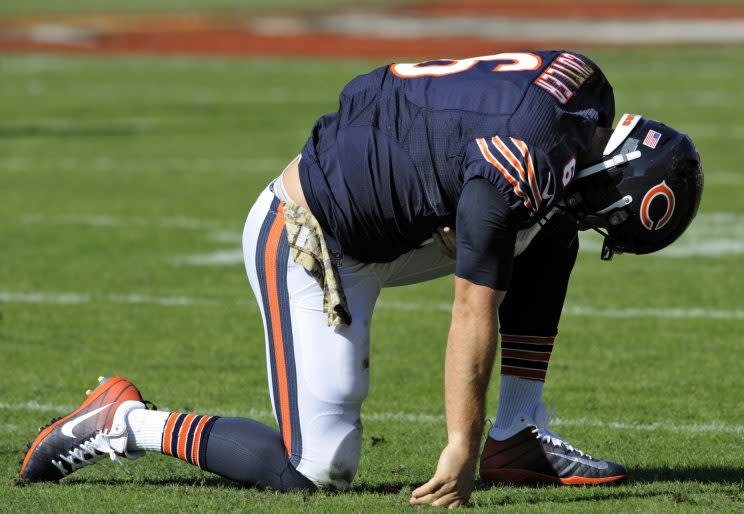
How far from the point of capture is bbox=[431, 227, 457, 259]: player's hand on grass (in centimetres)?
412

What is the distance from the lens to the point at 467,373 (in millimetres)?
3789

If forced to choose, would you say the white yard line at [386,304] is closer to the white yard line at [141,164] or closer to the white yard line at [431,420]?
the white yard line at [431,420]

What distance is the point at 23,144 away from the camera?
47.0ft

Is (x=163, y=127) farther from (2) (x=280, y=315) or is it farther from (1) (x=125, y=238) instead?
(2) (x=280, y=315)

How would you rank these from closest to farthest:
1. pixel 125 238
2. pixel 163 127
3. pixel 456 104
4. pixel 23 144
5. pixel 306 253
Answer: pixel 456 104
pixel 306 253
pixel 125 238
pixel 23 144
pixel 163 127

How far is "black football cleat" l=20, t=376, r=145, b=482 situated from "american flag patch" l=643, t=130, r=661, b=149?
1783 mm

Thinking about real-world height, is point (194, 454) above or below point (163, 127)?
above

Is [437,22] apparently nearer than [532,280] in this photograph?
No

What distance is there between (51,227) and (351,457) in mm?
5932

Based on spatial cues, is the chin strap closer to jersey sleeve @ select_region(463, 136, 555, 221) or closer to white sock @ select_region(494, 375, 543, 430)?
jersey sleeve @ select_region(463, 136, 555, 221)

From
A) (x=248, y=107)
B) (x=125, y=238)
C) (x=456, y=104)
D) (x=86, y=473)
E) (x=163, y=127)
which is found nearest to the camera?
(x=456, y=104)

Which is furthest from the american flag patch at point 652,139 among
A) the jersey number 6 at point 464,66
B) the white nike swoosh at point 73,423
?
the white nike swoosh at point 73,423

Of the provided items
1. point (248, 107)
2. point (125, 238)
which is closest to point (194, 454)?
point (125, 238)

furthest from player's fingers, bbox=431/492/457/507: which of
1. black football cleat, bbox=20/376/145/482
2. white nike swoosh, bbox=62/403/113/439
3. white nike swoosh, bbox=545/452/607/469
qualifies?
white nike swoosh, bbox=62/403/113/439
